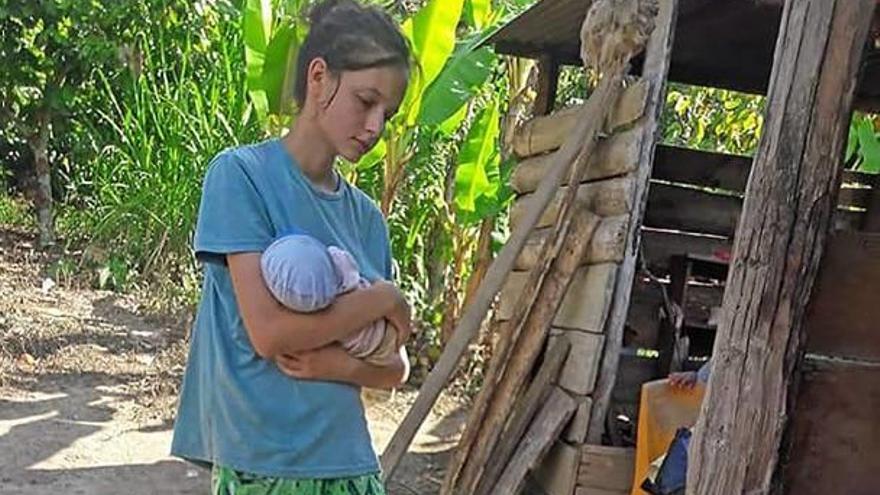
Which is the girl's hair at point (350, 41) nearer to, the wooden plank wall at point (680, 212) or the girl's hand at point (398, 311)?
the girl's hand at point (398, 311)

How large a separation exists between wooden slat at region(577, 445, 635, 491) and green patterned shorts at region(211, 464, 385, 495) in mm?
2293

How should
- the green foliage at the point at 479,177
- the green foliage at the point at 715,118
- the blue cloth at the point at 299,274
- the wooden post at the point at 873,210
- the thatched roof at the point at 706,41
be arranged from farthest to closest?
the green foliage at the point at 715,118 < the green foliage at the point at 479,177 < the wooden post at the point at 873,210 < the thatched roof at the point at 706,41 < the blue cloth at the point at 299,274

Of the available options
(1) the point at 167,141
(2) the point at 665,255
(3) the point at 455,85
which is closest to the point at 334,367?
(2) the point at 665,255

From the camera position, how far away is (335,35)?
1.69 meters

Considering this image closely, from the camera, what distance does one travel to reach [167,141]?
8.38 meters

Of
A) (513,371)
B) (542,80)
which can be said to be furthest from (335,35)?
(542,80)

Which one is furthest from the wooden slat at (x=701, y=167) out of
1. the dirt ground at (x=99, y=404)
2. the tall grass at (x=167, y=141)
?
the tall grass at (x=167, y=141)

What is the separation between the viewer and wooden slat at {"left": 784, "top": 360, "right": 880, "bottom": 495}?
90.6 inches

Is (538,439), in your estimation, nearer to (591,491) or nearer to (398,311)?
(591,491)

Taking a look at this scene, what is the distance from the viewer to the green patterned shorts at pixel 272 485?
168cm

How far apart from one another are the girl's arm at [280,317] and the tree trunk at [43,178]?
8287 millimetres

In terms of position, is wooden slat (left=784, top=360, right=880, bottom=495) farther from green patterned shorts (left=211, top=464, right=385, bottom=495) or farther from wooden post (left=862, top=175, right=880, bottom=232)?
wooden post (left=862, top=175, right=880, bottom=232)

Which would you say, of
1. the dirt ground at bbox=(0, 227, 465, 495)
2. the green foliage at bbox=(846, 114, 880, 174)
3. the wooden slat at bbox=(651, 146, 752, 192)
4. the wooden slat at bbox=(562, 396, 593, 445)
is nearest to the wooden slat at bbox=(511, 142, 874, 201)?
the wooden slat at bbox=(651, 146, 752, 192)

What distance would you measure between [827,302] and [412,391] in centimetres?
473
